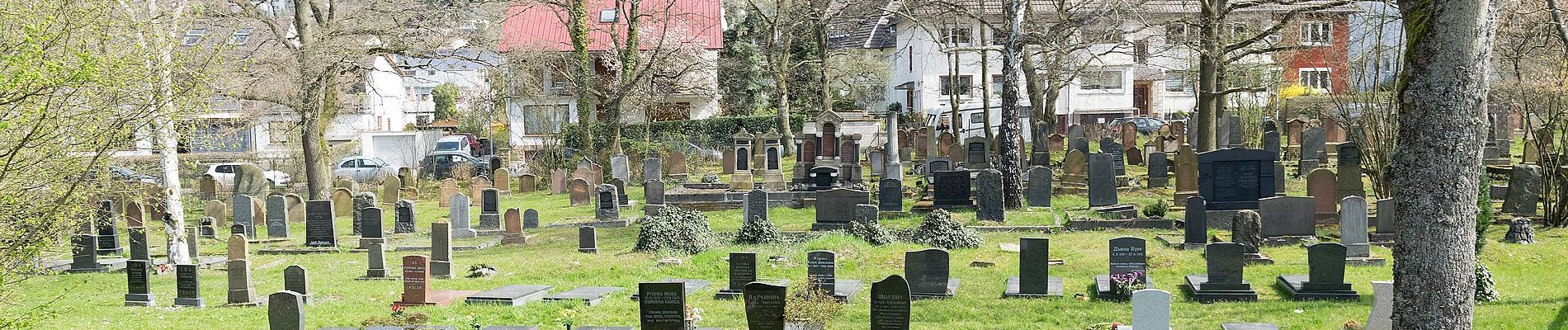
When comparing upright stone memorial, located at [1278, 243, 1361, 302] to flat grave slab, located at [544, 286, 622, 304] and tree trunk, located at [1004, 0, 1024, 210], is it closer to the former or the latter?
flat grave slab, located at [544, 286, 622, 304]

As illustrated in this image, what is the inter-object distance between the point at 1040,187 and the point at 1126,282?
825 cm

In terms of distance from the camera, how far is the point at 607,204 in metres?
20.1

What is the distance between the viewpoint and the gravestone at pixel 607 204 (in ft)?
65.4

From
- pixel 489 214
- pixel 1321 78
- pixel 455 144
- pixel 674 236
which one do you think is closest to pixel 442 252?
pixel 674 236

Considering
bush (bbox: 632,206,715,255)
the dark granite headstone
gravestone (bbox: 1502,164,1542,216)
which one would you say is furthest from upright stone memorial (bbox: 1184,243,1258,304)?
the dark granite headstone

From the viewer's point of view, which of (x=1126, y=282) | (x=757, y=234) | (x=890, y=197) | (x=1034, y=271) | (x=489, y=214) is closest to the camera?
(x=1126, y=282)

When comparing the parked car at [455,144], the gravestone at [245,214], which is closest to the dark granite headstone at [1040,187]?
the gravestone at [245,214]

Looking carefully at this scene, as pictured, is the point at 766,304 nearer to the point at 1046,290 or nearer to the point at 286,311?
the point at 1046,290

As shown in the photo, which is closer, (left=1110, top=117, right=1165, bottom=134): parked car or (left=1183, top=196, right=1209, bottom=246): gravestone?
(left=1183, top=196, right=1209, bottom=246): gravestone

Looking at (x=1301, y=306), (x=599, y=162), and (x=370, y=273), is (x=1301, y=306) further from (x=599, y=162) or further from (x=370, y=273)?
(x=599, y=162)

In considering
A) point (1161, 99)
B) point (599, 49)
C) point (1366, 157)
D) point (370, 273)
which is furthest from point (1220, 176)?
point (1161, 99)

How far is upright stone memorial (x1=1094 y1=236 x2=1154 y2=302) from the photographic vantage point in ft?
36.1

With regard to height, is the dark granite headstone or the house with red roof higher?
the house with red roof

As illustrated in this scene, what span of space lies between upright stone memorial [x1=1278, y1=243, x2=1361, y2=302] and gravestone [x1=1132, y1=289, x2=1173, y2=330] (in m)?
3.31
